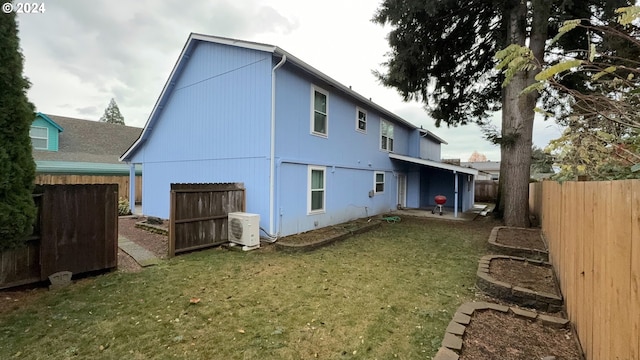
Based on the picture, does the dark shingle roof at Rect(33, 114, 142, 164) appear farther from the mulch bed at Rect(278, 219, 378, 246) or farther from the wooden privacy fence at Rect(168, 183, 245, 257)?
the mulch bed at Rect(278, 219, 378, 246)

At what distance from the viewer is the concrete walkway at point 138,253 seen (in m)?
5.96

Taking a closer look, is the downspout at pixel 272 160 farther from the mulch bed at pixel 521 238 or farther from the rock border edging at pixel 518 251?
the mulch bed at pixel 521 238

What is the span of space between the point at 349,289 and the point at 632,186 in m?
3.72

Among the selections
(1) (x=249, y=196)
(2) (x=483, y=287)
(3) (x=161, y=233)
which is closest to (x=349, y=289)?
(2) (x=483, y=287)

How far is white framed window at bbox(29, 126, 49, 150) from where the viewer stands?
54.0ft

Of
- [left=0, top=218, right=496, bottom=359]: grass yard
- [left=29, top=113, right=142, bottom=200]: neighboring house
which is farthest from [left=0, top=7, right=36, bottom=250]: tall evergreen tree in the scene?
[left=29, top=113, right=142, bottom=200]: neighboring house

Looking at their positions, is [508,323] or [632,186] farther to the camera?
[508,323]

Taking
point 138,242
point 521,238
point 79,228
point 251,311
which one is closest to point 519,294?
point 251,311

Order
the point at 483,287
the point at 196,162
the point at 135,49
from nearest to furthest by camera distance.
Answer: the point at 483,287 → the point at 196,162 → the point at 135,49

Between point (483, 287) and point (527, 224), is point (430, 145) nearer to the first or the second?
point (527, 224)

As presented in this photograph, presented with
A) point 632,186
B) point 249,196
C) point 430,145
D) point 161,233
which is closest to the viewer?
point 632,186

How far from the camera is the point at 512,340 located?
301cm

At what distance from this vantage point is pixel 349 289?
4648 millimetres

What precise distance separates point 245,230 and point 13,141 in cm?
431
